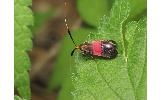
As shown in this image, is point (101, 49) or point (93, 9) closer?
point (101, 49)

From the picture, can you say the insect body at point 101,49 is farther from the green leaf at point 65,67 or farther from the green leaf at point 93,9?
the green leaf at point 93,9

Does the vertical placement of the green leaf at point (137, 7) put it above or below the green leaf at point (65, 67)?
above

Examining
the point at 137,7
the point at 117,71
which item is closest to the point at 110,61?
the point at 117,71

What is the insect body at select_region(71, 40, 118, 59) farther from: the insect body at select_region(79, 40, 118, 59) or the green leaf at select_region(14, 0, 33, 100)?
the green leaf at select_region(14, 0, 33, 100)

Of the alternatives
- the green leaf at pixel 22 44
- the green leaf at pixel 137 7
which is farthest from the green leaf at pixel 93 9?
the green leaf at pixel 22 44

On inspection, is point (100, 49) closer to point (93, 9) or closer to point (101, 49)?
point (101, 49)

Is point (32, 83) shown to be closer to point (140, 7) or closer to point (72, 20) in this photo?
point (72, 20)

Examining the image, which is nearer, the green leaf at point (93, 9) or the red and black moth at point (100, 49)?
the red and black moth at point (100, 49)
